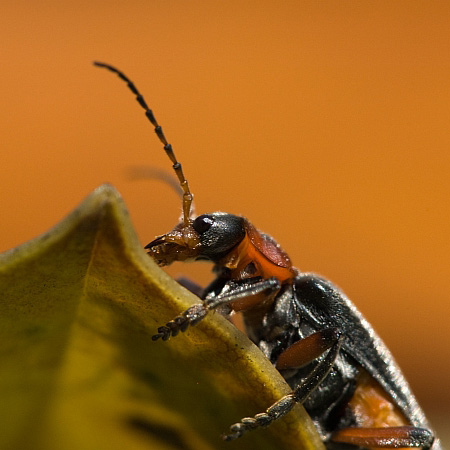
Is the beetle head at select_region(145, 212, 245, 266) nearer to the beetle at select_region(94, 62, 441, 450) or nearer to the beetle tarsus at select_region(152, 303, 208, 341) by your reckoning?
the beetle at select_region(94, 62, 441, 450)

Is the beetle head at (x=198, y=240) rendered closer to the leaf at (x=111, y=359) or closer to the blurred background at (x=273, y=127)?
the leaf at (x=111, y=359)

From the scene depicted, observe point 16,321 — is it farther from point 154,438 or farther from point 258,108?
point 258,108

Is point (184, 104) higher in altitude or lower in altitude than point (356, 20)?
lower

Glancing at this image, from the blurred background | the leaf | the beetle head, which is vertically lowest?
the leaf

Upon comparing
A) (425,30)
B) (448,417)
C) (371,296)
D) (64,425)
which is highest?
(425,30)

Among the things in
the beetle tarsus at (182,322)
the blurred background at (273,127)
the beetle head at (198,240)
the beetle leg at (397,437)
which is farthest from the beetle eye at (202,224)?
the blurred background at (273,127)

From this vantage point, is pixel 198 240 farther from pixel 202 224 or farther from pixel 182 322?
pixel 182 322

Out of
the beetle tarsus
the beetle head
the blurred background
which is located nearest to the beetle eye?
the beetle head

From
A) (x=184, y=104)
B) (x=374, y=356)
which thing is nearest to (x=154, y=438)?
(x=374, y=356)
